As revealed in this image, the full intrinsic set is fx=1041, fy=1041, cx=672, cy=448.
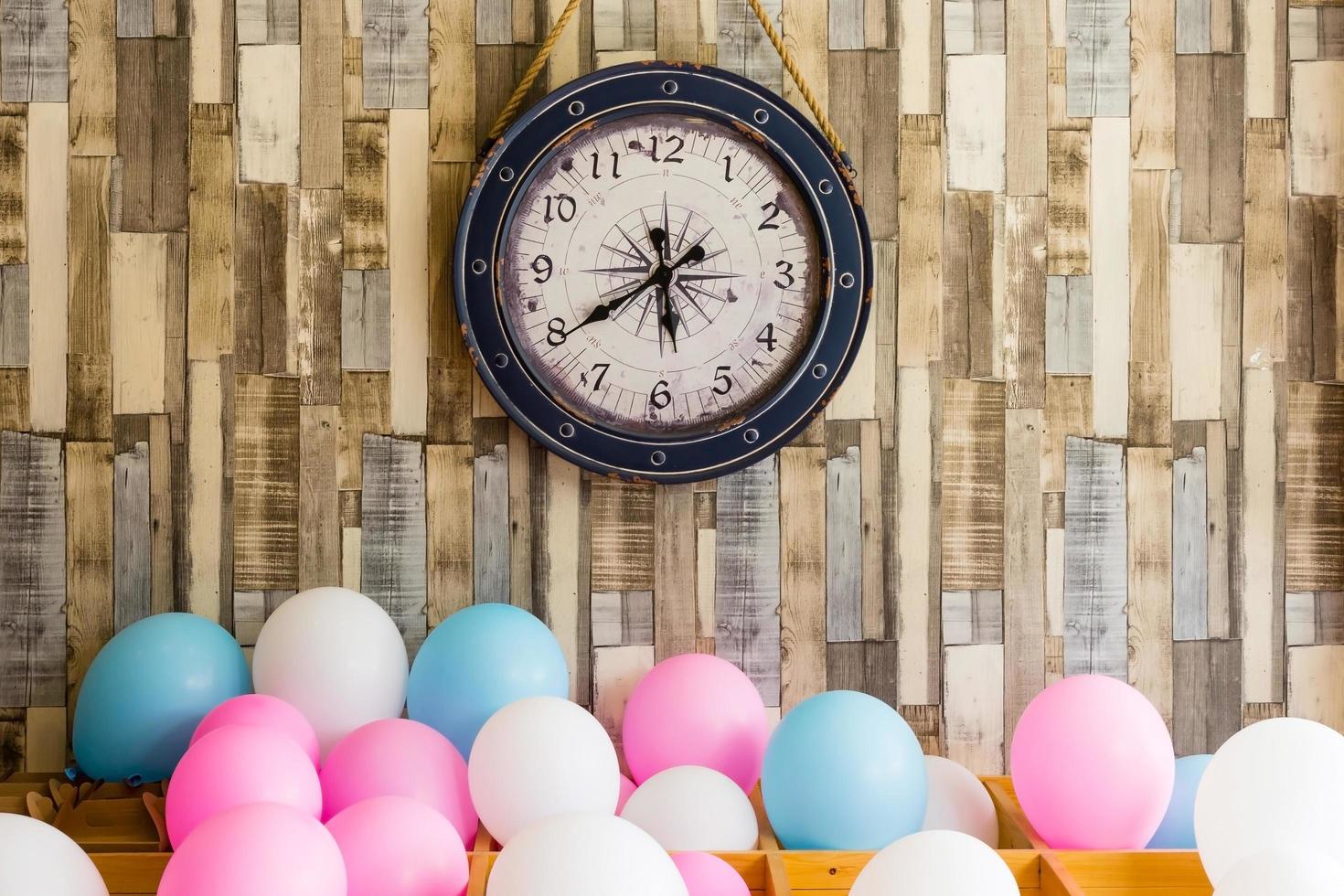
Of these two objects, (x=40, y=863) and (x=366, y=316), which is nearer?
(x=40, y=863)

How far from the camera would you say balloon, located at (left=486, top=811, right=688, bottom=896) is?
49.6 inches

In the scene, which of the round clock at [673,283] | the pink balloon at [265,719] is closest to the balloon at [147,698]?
the pink balloon at [265,719]

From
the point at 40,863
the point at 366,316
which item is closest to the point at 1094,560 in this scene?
the point at 366,316

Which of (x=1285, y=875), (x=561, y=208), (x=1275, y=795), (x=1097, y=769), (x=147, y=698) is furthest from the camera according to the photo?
(x=561, y=208)

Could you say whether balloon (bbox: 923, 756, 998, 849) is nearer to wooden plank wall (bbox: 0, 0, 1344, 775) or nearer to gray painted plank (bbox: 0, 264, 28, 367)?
wooden plank wall (bbox: 0, 0, 1344, 775)

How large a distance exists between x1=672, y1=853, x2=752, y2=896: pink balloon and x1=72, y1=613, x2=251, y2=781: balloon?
2.95ft

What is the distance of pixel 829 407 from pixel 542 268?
621 millimetres

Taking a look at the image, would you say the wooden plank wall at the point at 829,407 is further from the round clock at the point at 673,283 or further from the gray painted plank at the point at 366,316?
the round clock at the point at 673,283

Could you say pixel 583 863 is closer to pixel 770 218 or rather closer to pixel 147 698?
pixel 147 698

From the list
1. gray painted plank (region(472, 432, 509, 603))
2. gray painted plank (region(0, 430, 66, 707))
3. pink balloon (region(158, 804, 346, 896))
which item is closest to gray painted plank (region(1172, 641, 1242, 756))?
gray painted plank (region(472, 432, 509, 603))

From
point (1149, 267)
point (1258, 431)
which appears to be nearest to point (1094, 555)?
point (1258, 431)

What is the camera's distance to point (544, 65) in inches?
77.9

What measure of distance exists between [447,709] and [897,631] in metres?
0.89

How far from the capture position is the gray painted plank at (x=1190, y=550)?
209cm
